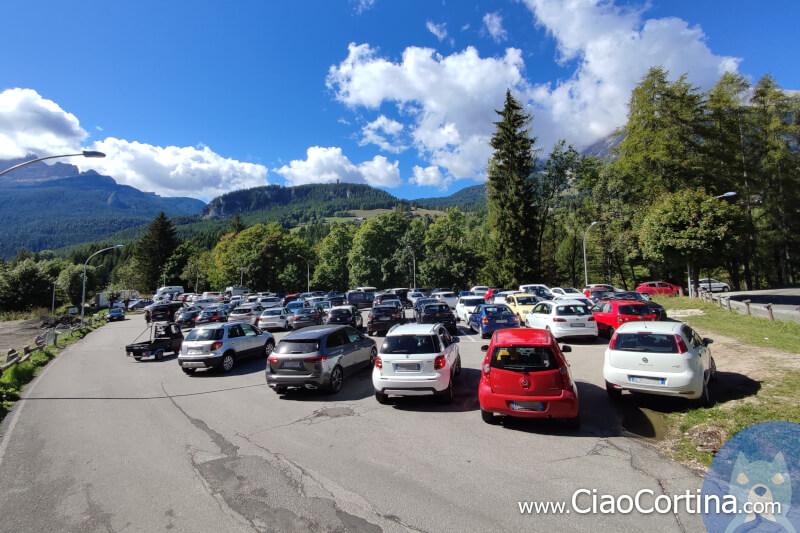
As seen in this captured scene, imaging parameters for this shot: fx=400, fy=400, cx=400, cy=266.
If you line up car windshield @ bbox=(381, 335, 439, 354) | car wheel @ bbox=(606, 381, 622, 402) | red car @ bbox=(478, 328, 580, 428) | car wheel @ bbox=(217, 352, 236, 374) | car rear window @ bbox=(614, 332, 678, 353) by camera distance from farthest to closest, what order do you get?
car wheel @ bbox=(217, 352, 236, 374) → car windshield @ bbox=(381, 335, 439, 354) → car wheel @ bbox=(606, 381, 622, 402) → car rear window @ bbox=(614, 332, 678, 353) → red car @ bbox=(478, 328, 580, 428)

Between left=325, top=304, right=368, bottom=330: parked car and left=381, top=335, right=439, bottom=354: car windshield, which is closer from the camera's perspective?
left=381, top=335, right=439, bottom=354: car windshield

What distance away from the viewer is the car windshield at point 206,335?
13477mm

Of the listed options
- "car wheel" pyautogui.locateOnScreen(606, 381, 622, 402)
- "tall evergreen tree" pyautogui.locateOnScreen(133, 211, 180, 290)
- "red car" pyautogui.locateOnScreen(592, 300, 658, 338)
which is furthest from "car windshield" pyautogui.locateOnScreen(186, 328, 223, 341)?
"tall evergreen tree" pyautogui.locateOnScreen(133, 211, 180, 290)

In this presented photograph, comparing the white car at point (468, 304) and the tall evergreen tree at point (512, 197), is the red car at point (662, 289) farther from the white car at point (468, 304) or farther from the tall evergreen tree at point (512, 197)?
the white car at point (468, 304)

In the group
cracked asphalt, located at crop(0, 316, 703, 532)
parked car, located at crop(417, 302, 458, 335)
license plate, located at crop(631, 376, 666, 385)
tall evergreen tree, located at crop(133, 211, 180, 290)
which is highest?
tall evergreen tree, located at crop(133, 211, 180, 290)

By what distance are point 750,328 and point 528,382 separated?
14.0m

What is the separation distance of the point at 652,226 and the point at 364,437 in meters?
25.8

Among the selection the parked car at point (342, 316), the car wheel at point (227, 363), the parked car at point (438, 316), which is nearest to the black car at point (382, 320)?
the parked car at point (438, 316)

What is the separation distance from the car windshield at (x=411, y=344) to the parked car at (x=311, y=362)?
6.20 feet

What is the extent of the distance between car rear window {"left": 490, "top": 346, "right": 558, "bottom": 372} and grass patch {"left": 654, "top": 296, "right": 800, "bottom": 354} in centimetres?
896

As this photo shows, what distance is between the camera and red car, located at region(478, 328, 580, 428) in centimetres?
650

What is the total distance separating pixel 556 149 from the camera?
45.4 m

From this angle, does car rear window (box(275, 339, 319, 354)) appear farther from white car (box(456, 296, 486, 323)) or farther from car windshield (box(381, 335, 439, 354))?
white car (box(456, 296, 486, 323))

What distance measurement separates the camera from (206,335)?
13.6m
